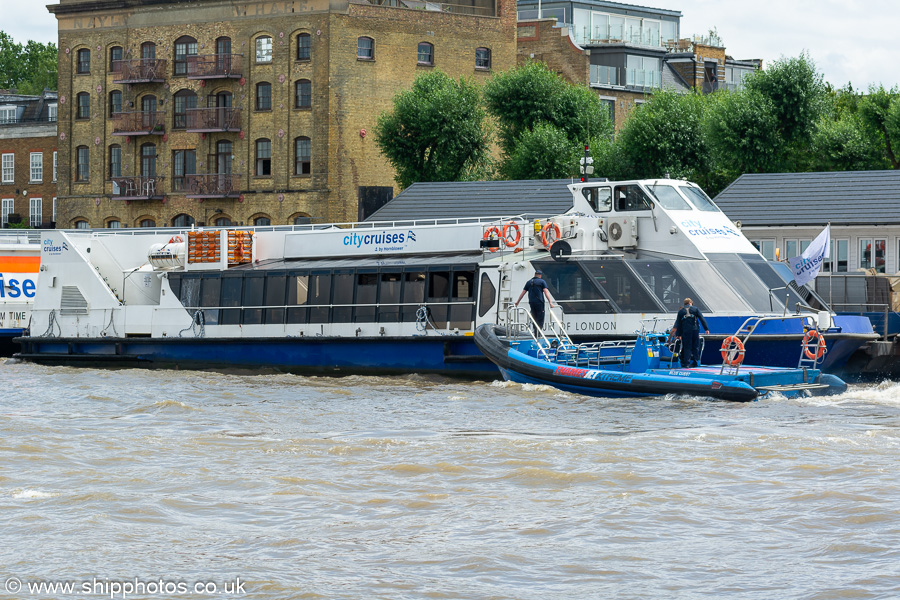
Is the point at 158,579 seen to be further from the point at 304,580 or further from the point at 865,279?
the point at 865,279

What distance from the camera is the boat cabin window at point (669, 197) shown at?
24375mm

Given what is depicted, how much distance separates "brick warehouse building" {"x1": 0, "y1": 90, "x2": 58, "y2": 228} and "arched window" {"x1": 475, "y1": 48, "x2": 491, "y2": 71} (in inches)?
941

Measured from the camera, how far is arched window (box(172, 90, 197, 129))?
59888 mm

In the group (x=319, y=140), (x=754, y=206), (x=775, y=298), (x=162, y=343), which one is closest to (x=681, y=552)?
(x=775, y=298)

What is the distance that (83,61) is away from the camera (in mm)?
62562

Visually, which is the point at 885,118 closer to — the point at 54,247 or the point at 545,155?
the point at 545,155

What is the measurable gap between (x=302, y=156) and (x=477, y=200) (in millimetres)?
17235

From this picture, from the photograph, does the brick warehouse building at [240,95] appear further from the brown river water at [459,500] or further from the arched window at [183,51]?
the brown river water at [459,500]

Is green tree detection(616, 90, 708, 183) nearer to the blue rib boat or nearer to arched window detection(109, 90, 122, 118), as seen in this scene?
arched window detection(109, 90, 122, 118)

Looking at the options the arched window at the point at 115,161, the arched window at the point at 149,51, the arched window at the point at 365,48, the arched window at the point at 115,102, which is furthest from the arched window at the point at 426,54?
the arched window at the point at 115,161

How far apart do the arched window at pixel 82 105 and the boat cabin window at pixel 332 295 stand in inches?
1484

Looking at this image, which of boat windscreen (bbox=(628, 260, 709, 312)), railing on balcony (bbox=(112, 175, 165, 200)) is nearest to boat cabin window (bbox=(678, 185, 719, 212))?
boat windscreen (bbox=(628, 260, 709, 312))

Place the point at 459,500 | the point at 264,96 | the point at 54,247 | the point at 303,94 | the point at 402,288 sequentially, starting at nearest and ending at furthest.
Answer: the point at 459,500
the point at 402,288
the point at 54,247
the point at 303,94
the point at 264,96

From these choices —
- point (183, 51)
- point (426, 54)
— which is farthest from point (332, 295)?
point (183, 51)
